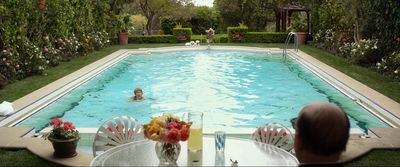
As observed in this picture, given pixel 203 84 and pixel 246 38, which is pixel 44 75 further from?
pixel 246 38

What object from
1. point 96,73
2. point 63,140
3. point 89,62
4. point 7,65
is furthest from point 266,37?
point 63,140

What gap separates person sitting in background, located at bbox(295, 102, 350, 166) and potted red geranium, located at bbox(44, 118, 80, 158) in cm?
355

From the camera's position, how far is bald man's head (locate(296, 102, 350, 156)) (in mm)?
→ 2184

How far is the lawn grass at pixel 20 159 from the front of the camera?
5.11m

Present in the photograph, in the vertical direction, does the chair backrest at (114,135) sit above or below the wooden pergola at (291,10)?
below

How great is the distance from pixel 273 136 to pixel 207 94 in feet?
22.1

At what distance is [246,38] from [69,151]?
20109 millimetres

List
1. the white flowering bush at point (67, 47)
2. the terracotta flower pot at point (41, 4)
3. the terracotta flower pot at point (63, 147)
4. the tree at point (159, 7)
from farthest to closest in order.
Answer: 1. the tree at point (159, 7)
2. the white flowering bush at point (67, 47)
3. the terracotta flower pot at point (41, 4)
4. the terracotta flower pot at point (63, 147)

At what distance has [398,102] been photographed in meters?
8.57

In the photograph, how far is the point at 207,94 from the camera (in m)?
11.1

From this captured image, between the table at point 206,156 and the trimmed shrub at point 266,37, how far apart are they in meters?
21.2

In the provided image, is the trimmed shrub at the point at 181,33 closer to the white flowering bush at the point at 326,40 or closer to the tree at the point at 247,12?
the tree at the point at 247,12

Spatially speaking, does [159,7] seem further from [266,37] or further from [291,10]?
[291,10]

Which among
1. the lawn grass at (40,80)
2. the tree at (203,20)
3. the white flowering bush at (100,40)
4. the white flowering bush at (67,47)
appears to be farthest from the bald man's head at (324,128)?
the tree at (203,20)
